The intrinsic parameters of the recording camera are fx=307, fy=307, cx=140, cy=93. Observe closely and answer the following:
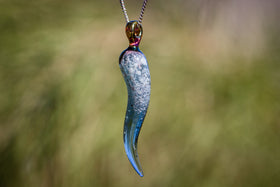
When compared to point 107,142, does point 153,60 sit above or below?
above

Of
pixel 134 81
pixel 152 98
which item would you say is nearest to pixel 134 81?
pixel 134 81

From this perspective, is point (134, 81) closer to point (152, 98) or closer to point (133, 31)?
point (133, 31)

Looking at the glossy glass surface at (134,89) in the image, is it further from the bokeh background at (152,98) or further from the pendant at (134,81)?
the bokeh background at (152,98)

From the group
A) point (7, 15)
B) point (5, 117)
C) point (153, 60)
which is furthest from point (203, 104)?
point (7, 15)

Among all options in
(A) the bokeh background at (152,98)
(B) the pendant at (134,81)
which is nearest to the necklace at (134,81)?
(B) the pendant at (134,81)

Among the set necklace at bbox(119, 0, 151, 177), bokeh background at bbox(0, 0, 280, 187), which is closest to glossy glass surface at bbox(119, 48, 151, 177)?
necklace at bbox(119, 0, 151, 177)

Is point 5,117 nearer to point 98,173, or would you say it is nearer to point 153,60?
point 98,173

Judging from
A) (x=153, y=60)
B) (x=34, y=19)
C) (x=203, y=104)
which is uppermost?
(x=34, y=19)

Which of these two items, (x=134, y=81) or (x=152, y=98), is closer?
(x=134, y=81)
